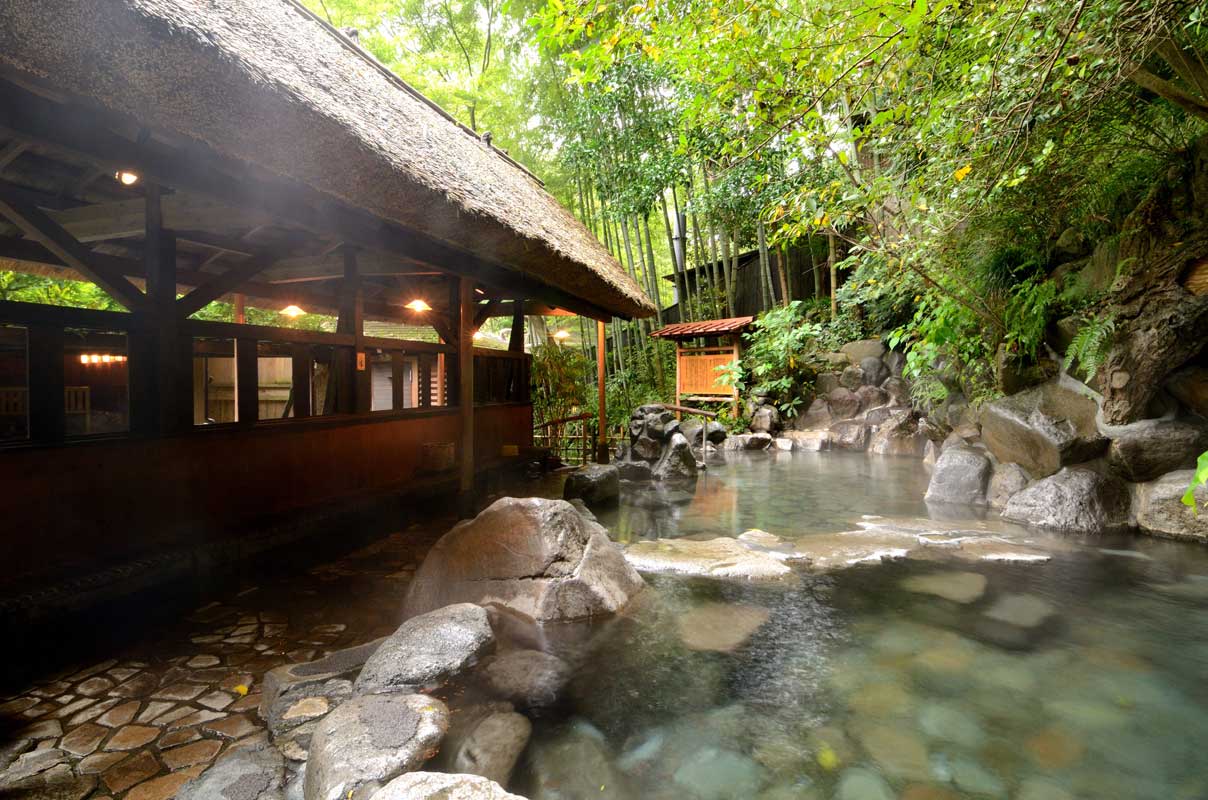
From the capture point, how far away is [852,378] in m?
15.2

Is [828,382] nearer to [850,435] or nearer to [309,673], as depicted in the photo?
[850,435]

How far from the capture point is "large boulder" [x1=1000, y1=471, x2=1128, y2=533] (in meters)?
6.45

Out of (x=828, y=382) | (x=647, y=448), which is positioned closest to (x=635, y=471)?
(x=647, y=448)

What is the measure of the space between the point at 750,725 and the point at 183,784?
101 inches

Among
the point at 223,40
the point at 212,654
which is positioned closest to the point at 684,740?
the point at 212,654

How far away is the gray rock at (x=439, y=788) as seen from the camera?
6.77 ft

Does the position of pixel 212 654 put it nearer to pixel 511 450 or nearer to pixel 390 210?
pixel 390 210

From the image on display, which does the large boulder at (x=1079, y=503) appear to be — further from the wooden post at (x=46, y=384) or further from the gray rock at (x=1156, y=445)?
the wooden post at (x=46, y=384)

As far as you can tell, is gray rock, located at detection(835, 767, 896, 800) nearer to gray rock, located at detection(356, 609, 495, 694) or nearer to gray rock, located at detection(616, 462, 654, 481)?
gray rock, located at detection(356, 609, 495, 694)

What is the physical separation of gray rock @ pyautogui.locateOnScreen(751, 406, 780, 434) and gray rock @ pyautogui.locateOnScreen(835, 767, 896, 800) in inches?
491

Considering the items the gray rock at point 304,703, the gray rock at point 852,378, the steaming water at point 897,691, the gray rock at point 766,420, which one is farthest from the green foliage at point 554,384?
the gray rock at point 304,703

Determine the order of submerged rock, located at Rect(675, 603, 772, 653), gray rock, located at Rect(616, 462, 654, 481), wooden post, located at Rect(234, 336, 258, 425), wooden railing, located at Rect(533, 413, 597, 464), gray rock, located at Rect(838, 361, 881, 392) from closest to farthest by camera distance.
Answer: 1. submerged rock, located at Rect(675, 603, 772, 653)
2. wooden post, located at Rect(234, 336, 258, 425)
3. gray rock, located at Rect(616, 462, 654, 481)
4. wooden railing, located at Rect(533, 413, 597, 464)
5. gray rock, located at Rect(838, 361, 881, 392)

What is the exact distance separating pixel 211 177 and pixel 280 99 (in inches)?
39.6

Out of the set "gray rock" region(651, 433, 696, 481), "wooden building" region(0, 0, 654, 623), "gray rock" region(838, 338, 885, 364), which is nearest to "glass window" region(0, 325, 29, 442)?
"wooden building" region(0, 0, 654, 623)
